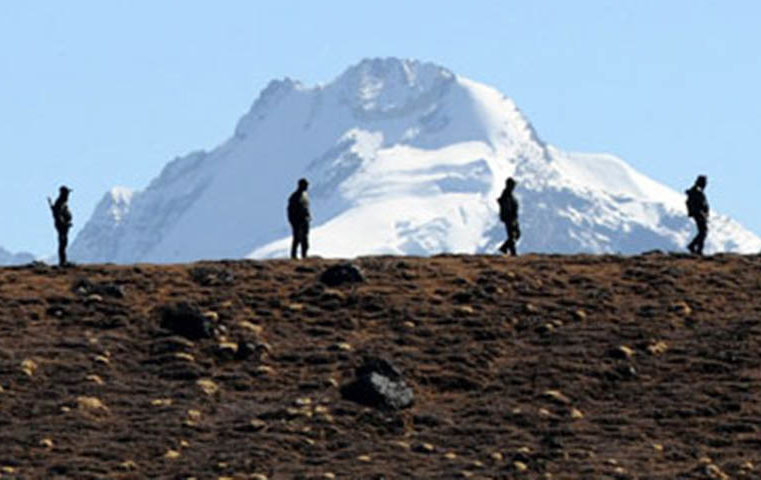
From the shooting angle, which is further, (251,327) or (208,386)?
(251,327)

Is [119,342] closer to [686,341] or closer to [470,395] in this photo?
[470,395]

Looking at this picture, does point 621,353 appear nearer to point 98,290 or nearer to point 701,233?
point 98,290

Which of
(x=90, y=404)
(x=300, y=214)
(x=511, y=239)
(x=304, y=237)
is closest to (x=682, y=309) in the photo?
(x=511, y=239)

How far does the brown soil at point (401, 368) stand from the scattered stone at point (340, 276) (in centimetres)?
36

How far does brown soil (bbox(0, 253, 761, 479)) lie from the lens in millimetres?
44594

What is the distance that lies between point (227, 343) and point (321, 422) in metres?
5.26

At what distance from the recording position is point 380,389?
4803 cm

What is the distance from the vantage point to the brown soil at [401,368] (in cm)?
4459

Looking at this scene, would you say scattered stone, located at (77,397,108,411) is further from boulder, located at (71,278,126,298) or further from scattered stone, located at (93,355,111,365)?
boulder, located at (71,278,126,298)

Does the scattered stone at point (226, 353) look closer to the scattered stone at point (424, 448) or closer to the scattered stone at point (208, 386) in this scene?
the scattered stone at point (208, 386)

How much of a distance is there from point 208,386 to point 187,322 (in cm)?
363

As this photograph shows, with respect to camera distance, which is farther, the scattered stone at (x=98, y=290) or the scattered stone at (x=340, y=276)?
the scattered stone at (x=340, y=276)

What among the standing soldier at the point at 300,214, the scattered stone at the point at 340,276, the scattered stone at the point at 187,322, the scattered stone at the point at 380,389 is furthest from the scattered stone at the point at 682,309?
the standing soldier at the point at 300,214

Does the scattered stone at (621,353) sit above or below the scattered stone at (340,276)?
below
